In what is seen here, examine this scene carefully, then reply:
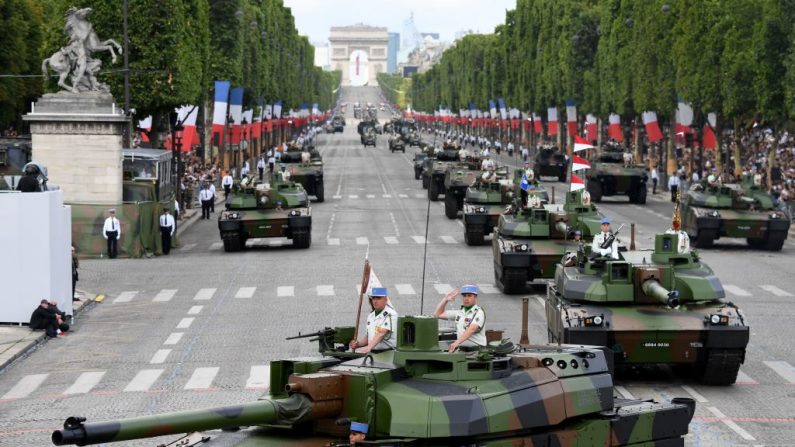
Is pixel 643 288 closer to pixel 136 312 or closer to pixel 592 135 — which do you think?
pixel 136 312

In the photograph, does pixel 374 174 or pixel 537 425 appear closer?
pixel 537 425

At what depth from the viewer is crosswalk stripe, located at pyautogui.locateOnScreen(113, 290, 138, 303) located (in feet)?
115

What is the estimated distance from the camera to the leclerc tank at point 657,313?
22312mm

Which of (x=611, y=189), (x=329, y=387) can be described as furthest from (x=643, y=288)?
(x=611, y=189)

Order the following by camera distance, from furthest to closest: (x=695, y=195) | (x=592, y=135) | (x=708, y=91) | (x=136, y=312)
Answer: (x=592, y=135), (x=708, y=91), (x=695, y=195), (x=136, y=312)

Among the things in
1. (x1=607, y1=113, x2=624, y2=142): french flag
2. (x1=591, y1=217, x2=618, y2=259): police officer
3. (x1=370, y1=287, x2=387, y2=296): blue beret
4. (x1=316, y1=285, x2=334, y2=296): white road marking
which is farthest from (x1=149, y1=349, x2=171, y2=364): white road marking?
(x1=607, y1=113, x2=624, y2=142): french flag

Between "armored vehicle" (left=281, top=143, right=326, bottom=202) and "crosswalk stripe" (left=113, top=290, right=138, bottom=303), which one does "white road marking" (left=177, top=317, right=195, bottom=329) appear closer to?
"crosswalk stripe" (left=113, top=290, right=138, bottom=303)

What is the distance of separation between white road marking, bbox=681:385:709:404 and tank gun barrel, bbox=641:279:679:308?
122 centimetres

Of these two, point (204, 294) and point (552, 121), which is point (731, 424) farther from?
point (552, 121)

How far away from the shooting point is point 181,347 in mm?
27578

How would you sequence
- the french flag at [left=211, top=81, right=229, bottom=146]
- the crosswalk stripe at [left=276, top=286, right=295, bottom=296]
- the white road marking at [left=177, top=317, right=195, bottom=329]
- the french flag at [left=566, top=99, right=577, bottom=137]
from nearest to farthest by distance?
the white road marking at [left=177, top=317, right=195, bottom=329]
the crosswalk stripe at [left=276, top=286, right=295, bottom=296]
the french flag at [left=211, top=81, right=229, bottom=146]
the french flag at [left=566, top=99, right=577, bottom=137]

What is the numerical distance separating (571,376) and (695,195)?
32221mm

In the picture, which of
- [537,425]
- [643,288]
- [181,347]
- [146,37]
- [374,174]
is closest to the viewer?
[537,425]

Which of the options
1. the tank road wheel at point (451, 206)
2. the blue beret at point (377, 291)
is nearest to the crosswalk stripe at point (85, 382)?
the blue beret at point (377, 291)
